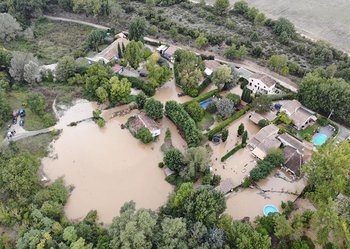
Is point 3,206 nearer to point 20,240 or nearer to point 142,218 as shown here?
point 20,240

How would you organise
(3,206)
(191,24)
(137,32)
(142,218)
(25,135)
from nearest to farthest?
(142,218)
(3,206)
(25,135)
(137,32)
(191,24)

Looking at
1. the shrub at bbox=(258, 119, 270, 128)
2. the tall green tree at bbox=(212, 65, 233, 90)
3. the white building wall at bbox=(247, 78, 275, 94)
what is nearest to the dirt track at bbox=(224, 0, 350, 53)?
the white building wall at bbox=(247, 78, 275, 94)

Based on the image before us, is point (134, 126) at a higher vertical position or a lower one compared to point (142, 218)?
lower

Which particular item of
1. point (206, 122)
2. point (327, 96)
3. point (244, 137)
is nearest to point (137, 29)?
point (206, 122)

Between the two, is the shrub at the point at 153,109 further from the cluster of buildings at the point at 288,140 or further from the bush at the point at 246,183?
the bush at the point at 246,183

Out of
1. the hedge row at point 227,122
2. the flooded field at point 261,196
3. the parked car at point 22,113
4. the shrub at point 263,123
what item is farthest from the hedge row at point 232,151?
the parked car at point 22,113

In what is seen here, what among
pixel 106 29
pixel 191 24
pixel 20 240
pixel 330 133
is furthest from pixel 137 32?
Result: pixel 20 240

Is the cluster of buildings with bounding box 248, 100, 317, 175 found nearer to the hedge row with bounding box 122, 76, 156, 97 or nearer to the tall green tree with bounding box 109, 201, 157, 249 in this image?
the hedge row with bounding box 122, 76, 156, 97

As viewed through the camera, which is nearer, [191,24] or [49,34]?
[49,34]
